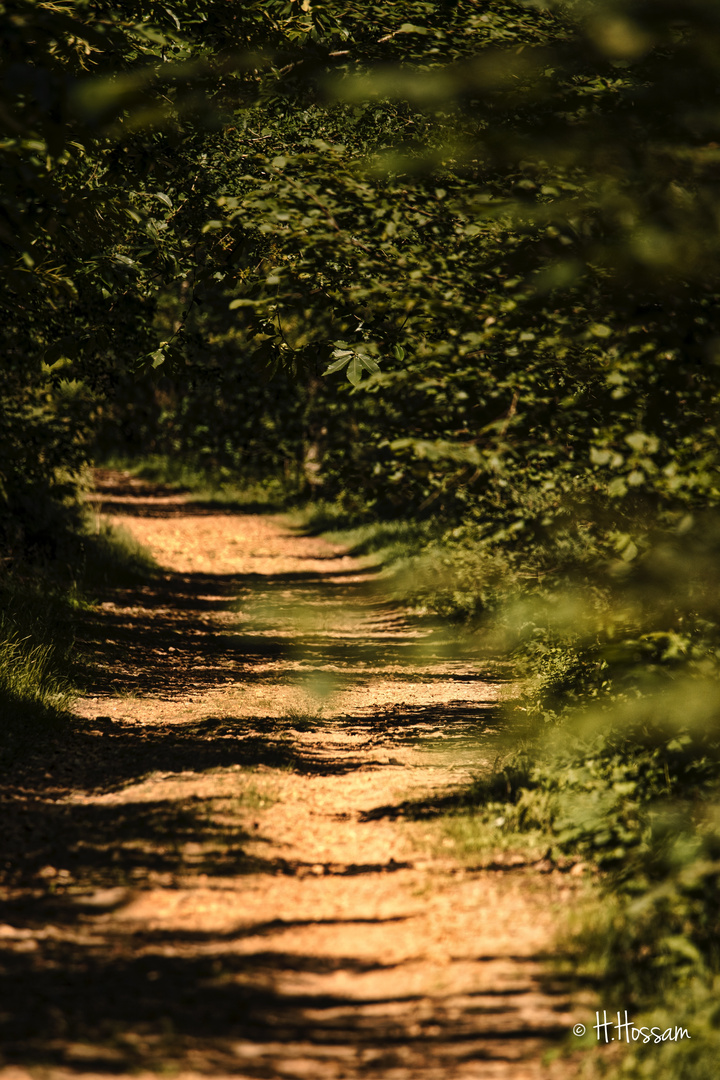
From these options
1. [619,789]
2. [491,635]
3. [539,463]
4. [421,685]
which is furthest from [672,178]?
[491,635]

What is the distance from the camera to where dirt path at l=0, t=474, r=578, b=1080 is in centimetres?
324

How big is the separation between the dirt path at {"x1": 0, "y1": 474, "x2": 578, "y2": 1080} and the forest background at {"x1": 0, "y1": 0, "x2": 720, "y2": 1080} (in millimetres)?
431

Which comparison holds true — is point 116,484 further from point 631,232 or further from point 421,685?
point 631,232

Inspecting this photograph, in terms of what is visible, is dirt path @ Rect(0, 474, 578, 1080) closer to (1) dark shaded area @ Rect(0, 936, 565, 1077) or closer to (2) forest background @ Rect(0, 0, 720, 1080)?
(1) dark shaded area @ Rect(0, 936, 565, 1077)

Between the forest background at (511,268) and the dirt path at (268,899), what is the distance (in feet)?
1.41

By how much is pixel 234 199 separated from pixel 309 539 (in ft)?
48.0

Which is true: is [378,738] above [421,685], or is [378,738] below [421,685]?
above

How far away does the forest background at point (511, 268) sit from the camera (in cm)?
429

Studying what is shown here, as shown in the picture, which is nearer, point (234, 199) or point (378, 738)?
point (234, 199)

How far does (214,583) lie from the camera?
1466 cm

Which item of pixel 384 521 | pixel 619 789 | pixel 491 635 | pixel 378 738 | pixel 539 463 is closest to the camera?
pixel 619 789

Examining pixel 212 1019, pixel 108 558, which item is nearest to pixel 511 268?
pixel 212 1019

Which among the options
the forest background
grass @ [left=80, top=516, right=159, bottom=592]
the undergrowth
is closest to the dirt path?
the undergrowth

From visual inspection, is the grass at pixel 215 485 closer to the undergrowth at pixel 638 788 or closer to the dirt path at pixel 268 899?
the dirt path at pixel 268 899
